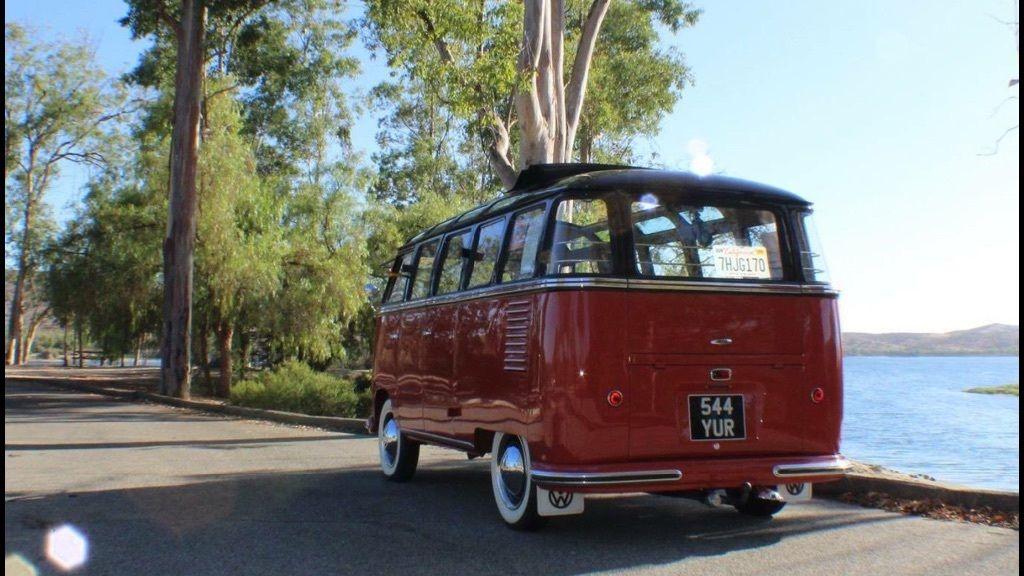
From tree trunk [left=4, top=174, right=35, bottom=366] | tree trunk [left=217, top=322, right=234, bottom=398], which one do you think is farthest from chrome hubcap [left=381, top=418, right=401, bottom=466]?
tree trunk [left=4, top=174, right=35, bottom=366]

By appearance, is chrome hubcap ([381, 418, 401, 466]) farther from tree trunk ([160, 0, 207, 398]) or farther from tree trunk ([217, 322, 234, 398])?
tree trunk ([217, 322, 234, 398])

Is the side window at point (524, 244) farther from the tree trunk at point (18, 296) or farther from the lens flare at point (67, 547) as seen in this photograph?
the tree trunk at point (18, 296)

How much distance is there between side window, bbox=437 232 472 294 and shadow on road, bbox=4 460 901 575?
5.89 feet

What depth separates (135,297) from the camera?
2750 centimetres

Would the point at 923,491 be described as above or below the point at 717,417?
below

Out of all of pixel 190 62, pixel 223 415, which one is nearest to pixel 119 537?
pixel 223 415

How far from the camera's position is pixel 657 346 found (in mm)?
6086

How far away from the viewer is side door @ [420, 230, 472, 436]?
25.8 feet

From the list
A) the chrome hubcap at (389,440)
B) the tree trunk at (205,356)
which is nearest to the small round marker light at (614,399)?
the chrome hubcap at (389,440)

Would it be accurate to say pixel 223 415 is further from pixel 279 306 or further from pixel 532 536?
pixel 532 536

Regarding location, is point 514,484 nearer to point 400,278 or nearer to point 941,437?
point 400,278

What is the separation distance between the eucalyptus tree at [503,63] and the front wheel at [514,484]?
7.81 metres

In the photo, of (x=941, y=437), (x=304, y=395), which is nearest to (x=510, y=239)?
(x=304, y=395)

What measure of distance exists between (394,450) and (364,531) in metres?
2.80
